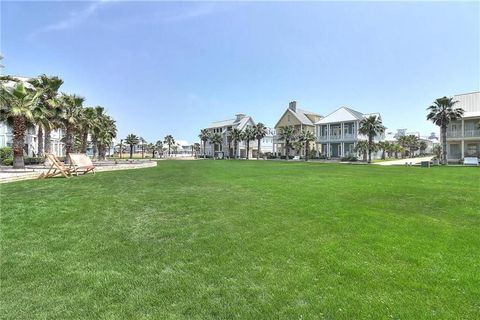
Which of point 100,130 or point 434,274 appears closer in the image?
point 434,274

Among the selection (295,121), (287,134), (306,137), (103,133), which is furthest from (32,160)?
(295,121)

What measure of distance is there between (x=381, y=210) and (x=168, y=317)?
24.8ft

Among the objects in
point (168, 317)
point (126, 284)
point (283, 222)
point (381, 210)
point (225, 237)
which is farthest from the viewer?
point (381, 210)

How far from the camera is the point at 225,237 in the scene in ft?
21.0

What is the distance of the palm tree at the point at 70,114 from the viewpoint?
3040 cm

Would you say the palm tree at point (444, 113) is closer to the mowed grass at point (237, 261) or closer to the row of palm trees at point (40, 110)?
the mowed grass at point (237, 261)

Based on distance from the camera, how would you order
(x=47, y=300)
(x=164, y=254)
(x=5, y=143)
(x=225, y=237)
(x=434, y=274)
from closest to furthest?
(x=47, y=300) < (x=434, y=274) < (x=164, y=254) < (x=225, y=237) < (x=5, y=143)

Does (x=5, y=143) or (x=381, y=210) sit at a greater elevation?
(x=5, y=143)

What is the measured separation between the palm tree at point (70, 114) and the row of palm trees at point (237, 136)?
4523cm

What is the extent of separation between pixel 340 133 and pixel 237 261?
60.7 metres

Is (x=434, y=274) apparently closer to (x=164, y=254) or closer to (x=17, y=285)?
(x=164, y=254)

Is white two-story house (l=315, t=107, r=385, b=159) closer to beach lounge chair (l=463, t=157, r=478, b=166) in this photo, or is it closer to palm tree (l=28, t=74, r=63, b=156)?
beach lounge chair (l=463, t=157, r=478, b=166)

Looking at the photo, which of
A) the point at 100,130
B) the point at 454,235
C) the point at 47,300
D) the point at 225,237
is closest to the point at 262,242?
the point at 225,237

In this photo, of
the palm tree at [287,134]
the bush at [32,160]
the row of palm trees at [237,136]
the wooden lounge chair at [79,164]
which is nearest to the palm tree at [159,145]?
the row of palm trees at [237,136]
